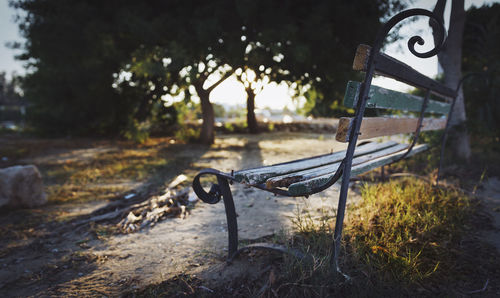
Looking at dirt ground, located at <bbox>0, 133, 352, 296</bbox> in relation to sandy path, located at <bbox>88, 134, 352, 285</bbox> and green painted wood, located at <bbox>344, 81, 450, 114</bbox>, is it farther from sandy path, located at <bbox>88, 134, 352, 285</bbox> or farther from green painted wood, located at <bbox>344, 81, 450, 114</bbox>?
green painted wood, located at <bbox>344, 81, 450, 114</bbox>

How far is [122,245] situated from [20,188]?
2.08m

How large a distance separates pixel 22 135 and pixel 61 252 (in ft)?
42.7

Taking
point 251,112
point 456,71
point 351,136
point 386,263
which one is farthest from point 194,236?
point 251,112

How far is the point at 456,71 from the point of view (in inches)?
193

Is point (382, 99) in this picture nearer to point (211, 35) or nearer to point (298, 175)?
point (298, 175)

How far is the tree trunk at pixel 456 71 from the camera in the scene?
15.7 ft

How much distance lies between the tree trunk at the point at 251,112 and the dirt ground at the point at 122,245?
8828 mm

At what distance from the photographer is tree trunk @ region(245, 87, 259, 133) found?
42.0 ft

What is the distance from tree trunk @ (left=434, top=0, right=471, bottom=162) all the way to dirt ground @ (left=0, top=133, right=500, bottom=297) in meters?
0.96

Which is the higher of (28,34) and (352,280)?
(28,34)

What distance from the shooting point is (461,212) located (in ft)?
9.09

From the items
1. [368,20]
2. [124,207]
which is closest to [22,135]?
[124,207]

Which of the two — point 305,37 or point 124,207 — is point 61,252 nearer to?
point 124,207

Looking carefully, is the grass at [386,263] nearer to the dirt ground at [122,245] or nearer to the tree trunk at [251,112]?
the dirt ground at [122,245]
